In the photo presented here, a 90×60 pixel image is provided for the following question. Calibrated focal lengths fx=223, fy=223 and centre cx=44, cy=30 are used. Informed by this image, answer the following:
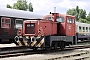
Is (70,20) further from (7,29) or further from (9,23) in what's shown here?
(7,29)

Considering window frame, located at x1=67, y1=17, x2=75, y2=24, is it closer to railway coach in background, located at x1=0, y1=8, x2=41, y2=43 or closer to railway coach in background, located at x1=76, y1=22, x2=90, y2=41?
railway coach in background, located at x1=0, y1=8, x2=41, y2=43

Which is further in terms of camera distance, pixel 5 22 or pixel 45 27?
pixel 5 22

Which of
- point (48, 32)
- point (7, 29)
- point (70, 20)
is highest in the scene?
point (70, 20)

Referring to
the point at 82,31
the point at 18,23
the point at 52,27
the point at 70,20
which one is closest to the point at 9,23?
the point at 18,23

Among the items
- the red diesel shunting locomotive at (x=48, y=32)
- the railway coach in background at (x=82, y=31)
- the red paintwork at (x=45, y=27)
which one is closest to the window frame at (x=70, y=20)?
the red diesel shunting locomotive at (x=48, y=32)

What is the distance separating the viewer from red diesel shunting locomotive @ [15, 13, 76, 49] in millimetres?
14648

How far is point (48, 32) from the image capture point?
51.6 feet

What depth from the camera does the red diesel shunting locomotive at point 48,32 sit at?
14.6 m

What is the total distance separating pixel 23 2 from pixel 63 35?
76.0 meters

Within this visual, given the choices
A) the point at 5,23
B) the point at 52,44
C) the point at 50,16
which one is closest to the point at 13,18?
the point at 5,23

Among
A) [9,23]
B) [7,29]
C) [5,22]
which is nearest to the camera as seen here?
[5,22]

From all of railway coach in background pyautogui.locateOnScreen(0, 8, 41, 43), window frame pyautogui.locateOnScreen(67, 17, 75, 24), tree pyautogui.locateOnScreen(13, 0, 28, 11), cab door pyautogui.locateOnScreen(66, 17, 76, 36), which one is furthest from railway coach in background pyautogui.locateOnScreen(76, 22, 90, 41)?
tree pyautogui.locateOnScreen(13, 0, 28, 11)

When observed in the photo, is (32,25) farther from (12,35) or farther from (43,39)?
(12,35)

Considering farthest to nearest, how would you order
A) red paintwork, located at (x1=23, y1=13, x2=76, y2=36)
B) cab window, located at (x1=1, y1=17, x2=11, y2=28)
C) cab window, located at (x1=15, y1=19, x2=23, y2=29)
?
cab window, located at (x1=15, y1=19, x2=23, y2=29) < cab window, located at (x1=1, y1=17, x2=11, y2=28) < red paintwork, located at (x1=23, y1=13, x2=76, y2=36)
